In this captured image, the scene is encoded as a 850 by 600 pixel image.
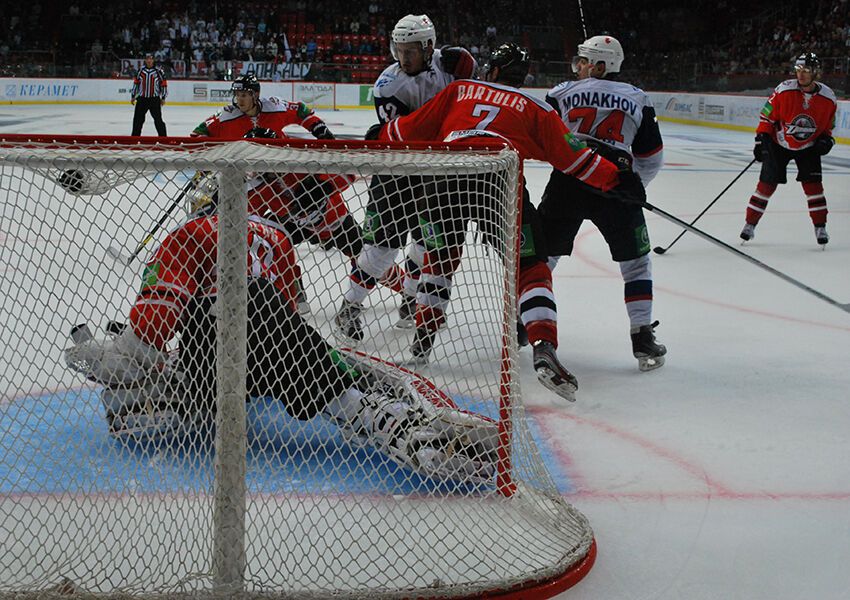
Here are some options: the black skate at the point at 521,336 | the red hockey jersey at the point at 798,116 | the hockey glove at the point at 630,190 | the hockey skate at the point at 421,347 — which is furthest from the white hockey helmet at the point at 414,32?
the red hockey jersey at the point at 798,116

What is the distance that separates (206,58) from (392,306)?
58.6ft

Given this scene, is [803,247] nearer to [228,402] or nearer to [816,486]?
[816,486]

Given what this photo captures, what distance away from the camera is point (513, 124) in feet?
8.99

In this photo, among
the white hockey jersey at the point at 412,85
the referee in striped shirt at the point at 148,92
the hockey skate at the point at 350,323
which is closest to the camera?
the hockey skate at the point at 350,323

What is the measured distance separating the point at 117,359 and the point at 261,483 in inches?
17.0

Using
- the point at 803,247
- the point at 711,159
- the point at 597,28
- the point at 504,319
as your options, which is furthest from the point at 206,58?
the point at 504,319

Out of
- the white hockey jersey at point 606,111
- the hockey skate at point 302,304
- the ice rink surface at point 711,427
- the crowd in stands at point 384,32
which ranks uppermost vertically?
the crowd in stands at point 384,32

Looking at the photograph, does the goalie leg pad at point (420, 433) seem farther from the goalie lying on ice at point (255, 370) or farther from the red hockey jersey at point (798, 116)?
the red hockey jersey at point (798, 116)

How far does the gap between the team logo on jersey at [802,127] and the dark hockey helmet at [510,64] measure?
3166 millimetres

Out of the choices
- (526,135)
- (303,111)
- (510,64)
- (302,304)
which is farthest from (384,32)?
(302,304)

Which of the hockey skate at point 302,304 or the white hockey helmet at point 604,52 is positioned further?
the white hockey helmet at point 604,52

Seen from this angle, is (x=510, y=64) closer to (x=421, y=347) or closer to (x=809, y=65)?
(x=421, y=347)

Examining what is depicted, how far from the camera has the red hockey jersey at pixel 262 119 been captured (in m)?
4.50

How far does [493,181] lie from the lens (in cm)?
201
